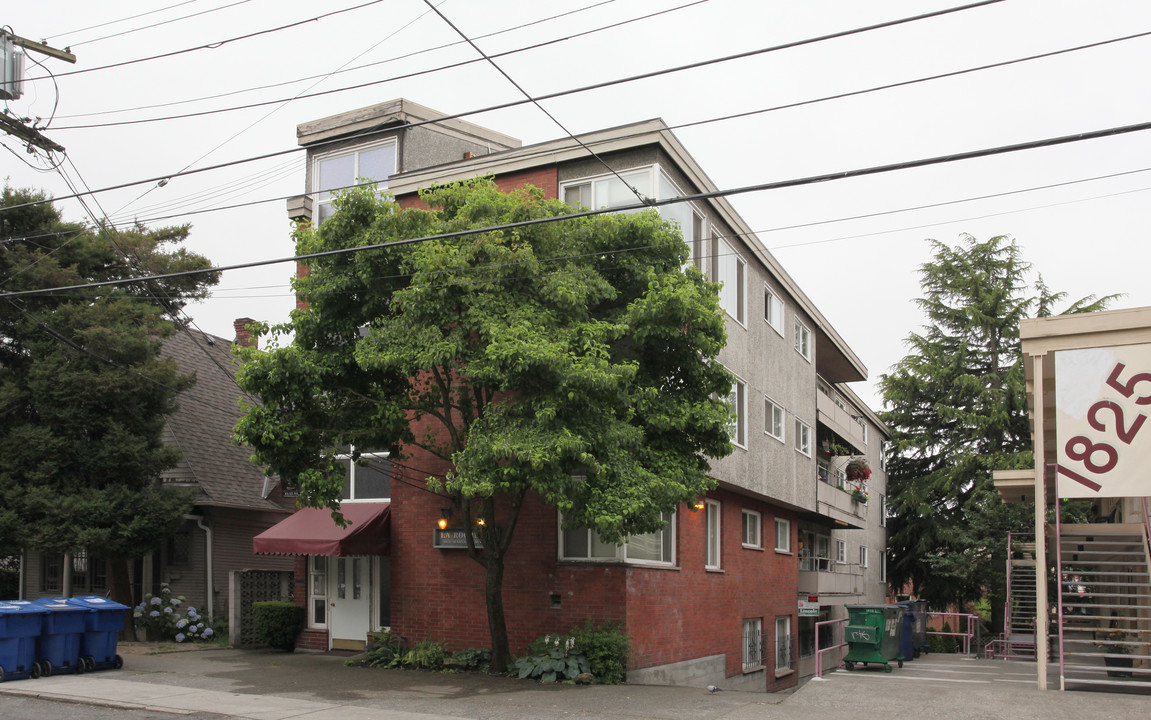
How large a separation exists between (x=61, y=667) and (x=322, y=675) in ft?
12.7

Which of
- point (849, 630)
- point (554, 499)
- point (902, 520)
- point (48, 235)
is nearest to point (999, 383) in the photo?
point (902, 520)

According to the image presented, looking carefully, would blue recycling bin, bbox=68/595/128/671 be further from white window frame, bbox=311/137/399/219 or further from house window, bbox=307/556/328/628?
white window frame, bbox=311/137/399/219

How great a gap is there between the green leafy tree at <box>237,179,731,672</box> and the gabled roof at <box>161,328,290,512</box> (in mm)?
8511

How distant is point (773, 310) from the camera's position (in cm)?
2416

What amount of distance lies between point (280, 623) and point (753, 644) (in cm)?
1083

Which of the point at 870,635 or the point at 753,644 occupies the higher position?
the point at 870,635

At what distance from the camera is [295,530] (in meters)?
18.5

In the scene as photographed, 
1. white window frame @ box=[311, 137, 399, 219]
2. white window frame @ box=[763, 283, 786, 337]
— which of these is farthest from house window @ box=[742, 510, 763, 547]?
white window frame @ box=[311, 137, 399, 219]

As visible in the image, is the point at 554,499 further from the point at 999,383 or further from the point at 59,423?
the point at 999,383

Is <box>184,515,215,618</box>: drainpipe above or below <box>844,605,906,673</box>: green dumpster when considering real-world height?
above

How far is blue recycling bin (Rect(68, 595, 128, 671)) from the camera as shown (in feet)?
50.3

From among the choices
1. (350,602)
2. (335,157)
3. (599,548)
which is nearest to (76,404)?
(350,602)

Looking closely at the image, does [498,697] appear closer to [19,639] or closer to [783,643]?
[19,639]

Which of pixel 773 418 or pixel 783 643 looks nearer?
pixel 773 418
